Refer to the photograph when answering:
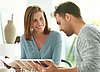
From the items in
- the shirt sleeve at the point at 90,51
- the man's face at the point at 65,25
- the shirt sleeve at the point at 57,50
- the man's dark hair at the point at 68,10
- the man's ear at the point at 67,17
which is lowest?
the shirt sleeve at the point at 57,50

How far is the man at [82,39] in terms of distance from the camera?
142cm

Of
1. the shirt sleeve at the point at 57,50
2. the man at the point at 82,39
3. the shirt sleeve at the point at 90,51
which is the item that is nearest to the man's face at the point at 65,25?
the man at the point at 82,39

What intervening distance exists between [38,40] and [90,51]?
1197mm

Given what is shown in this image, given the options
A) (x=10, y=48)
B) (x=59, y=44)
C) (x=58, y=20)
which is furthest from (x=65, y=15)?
(x=10, y=48)

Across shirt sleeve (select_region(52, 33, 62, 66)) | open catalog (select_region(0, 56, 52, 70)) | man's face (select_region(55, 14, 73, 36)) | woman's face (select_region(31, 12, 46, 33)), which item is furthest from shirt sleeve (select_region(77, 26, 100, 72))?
woman's face (select_region(31, 12, 46, 33))

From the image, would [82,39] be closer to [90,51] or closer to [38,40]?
[90,51]

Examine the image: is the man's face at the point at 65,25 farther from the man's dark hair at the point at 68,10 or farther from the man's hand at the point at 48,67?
the man's hand at the point at 48,67

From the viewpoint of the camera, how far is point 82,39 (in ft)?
4.87

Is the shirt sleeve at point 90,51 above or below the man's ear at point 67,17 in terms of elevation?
below

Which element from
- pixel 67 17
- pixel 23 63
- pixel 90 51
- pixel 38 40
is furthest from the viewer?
pixel 38 40

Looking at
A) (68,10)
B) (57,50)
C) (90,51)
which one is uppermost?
(68,10)

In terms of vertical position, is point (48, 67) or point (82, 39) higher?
point (82, 39)

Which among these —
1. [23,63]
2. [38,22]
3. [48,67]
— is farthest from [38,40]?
[48,67]

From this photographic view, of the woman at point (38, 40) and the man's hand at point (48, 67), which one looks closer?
the man's hand at point (48, 67)
